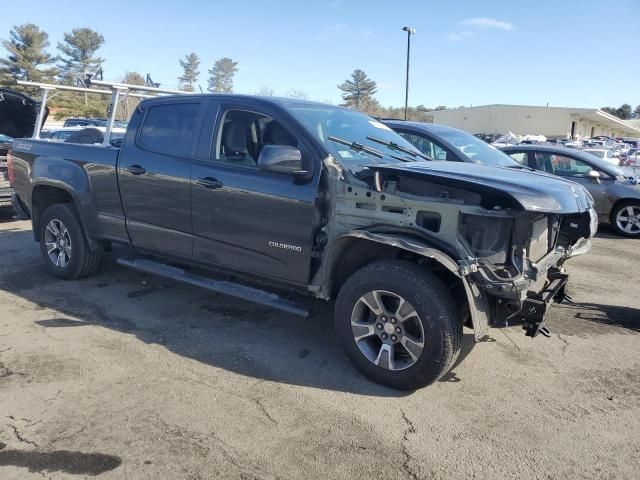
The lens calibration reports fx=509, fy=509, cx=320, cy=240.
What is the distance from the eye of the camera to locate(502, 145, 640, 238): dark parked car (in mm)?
9367

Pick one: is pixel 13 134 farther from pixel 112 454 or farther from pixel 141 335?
pixel 112 454

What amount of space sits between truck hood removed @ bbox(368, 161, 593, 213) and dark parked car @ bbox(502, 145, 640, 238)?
6.19m

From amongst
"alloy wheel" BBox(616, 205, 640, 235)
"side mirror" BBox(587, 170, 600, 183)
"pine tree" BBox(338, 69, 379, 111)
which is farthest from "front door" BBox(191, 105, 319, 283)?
"pine tree" BBox(338, 69, 379, 111)

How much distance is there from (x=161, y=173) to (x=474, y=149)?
4670 millimetres

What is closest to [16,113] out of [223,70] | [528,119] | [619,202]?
[619,202]

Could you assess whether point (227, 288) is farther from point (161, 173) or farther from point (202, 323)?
point (161, 173)

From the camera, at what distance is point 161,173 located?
4.68 meters

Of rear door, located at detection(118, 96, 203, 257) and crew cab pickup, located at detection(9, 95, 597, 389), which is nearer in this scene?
crew cab pickup, located at detection(9, 95, 597, 389)

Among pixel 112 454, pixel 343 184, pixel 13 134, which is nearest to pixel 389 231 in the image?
pixel 343 184

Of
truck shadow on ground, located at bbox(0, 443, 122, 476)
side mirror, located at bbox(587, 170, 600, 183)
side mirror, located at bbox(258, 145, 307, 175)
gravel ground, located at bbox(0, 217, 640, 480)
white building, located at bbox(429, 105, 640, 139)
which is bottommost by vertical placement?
truck shadow on ground, located at bbox(0, 443, 122, 476)

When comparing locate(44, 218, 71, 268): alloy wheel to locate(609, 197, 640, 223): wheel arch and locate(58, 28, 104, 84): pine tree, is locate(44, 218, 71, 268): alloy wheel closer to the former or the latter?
locate(609, 197, 640, 223): wheel arch

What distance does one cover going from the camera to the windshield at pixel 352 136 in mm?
4070

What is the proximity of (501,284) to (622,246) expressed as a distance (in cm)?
659

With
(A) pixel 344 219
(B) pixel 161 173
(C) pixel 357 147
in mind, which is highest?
(C) pixel 357 147
